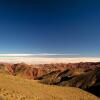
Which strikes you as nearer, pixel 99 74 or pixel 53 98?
pixel 53 98

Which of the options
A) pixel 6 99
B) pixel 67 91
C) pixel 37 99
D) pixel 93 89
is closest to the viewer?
pixel 6 99

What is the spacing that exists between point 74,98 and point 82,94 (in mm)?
7218

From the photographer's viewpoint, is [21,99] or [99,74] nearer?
[21,99]

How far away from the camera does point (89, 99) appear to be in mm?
62688

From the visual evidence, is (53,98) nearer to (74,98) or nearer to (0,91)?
(74,98)

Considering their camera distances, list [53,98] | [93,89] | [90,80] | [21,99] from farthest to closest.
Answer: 1. [90,80]
2. [93,89]
3. [53,98]
4. [21,99]

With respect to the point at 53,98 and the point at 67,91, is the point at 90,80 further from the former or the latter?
the point at 53,98

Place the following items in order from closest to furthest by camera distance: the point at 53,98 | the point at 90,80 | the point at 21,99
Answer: the point at 21,99 < the point at 53,98 < the point at 90,80

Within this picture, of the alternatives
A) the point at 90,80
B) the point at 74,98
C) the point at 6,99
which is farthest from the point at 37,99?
the point at 90,80

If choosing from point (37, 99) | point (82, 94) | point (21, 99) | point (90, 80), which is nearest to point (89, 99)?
point (82, 94)

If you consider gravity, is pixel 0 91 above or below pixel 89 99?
above

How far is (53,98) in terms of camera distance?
5162 cm

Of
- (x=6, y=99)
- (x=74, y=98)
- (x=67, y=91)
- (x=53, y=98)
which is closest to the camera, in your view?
(x=6, y=99)

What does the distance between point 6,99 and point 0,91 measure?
511 cm
